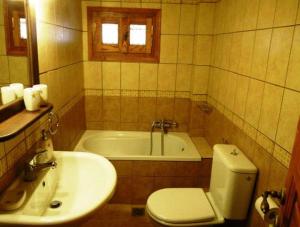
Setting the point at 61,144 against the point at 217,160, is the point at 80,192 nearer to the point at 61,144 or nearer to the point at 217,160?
the point at 61,144

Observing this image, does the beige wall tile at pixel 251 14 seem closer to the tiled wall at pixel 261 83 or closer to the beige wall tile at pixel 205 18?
the tiled wall at pixel 261 83

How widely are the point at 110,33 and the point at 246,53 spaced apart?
5.05ft

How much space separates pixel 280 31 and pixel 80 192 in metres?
1.48

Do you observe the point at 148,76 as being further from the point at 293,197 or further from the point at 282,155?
the point at 293,197

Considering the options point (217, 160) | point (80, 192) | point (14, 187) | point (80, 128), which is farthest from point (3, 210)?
point (80, 128)

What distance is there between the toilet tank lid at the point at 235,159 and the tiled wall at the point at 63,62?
48.9 inches

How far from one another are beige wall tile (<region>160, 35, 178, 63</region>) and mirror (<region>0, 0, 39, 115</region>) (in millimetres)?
1604

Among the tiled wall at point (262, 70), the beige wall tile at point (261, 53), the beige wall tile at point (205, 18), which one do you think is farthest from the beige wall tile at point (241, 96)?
the beige wall tile at point (205, 18)

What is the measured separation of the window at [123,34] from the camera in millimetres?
2824

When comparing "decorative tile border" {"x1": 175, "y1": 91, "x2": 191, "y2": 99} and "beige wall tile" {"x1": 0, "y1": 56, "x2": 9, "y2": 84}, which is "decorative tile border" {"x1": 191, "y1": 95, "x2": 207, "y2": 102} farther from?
"beige wall tile" {"x1": 0, "y1": 56, "x2": 9, "y2": 84}

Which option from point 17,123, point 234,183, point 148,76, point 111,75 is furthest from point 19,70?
point 148,76

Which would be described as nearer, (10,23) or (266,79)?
(10,23)

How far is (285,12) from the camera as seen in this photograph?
149cm

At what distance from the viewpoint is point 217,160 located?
1.94m
